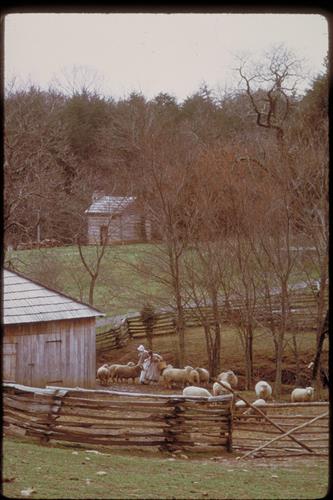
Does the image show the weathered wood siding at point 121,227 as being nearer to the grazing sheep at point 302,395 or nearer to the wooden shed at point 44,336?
the wooden shed at point 44,336

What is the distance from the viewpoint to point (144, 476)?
9008 mm

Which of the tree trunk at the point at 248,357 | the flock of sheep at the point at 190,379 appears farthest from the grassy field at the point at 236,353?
the flock of sheep at the point at 190,379

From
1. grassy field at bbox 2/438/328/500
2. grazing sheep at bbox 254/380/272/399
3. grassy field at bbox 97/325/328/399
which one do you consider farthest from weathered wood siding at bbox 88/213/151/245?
grassy field at bbox 2/438/328/500

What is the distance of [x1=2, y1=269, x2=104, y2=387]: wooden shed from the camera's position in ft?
61.8

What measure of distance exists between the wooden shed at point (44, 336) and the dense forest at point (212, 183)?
364 cm

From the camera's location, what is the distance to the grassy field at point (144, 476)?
7.81m

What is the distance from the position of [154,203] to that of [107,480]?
16568 millimetres

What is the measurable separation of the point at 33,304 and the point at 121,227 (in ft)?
29.7

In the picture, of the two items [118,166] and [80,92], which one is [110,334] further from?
[80,92]

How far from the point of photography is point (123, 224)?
28609 millimetres

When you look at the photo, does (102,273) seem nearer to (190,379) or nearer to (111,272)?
(111,272)

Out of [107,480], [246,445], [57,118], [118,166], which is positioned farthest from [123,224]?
[107,480]

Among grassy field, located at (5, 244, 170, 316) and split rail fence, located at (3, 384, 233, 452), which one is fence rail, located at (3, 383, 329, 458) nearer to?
split rail fence, located at (3, 384, 233, 452)

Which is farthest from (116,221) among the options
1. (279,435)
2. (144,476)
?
(144,476)
